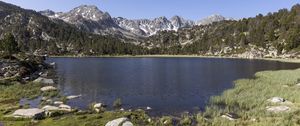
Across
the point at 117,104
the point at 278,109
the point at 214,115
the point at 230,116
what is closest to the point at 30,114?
the point at 117,104

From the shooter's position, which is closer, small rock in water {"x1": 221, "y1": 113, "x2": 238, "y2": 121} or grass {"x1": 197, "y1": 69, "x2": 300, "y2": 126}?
grass {"x1": 197, "y1": 69, "x2": 300, "y2": 126}

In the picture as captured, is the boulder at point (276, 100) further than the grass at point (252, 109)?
Yes

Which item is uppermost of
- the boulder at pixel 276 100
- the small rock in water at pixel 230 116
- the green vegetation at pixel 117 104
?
the boulder at pixel 276 100

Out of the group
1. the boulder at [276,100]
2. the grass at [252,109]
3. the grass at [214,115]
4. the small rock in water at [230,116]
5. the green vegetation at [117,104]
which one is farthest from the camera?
the green vegetation at [117,104]

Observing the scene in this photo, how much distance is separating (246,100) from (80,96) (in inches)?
1219

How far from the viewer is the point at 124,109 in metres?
51.7

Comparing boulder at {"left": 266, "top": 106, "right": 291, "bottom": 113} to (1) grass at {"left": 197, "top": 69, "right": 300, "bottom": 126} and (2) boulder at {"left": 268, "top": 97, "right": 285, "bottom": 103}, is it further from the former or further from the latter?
(2) boulder at {"left": 268, "top": 97, "right": 285, "bottom": 103}

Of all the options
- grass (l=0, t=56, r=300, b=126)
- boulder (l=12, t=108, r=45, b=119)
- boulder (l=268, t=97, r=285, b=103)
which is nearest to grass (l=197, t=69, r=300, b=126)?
grass (l=0, t=56, r=300, b=126)

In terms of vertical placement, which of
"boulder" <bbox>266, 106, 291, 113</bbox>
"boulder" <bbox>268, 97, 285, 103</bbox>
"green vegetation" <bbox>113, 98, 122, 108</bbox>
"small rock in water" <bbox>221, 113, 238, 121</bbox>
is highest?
"boulder" <bbox>268, 97, 285, 103</bbox>

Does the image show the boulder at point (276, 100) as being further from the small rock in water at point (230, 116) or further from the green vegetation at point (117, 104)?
the green vegetation at point (117, 104)

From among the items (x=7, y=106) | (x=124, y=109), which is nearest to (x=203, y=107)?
(x=124, y=109)

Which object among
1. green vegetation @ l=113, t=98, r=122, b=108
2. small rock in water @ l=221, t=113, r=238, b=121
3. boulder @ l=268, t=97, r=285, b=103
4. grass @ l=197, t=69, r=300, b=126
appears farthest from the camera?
green vegetation @ l=113, t=98, r=122, b=108

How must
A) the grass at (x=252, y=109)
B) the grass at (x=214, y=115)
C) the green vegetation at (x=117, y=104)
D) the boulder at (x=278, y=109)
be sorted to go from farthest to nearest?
1. the green vegetation at (x=117, y=104)
2. the boulder at (x=278, y=109)
3. the grass at (x=252, y=109)
4. the grass at (x=214, y=115)

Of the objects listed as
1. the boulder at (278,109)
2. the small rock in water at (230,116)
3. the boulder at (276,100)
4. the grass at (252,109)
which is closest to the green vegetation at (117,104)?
the grass at (252,109)
